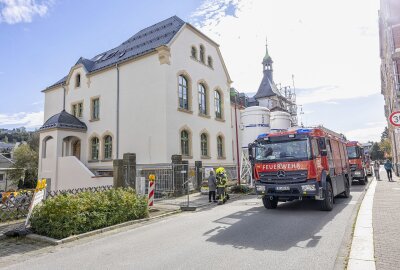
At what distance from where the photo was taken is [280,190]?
10.2 meters

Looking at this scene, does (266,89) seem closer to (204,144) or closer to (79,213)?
(204,144)

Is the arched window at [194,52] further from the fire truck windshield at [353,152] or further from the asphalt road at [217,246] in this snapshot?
the asphalt road at [217,246]

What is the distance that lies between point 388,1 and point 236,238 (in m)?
21.3

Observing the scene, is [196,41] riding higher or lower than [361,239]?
higher

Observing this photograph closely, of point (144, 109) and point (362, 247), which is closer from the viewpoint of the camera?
point (362, 247)

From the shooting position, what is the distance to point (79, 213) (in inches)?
322

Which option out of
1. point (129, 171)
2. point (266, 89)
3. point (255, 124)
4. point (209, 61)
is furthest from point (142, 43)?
point (266, 89)

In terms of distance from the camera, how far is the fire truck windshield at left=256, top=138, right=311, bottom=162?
10164mm

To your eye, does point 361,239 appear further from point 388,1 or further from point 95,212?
point 388,1

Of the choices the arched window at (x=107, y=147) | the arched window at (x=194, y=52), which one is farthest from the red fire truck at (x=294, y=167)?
the arched window at (x=107, y=147)

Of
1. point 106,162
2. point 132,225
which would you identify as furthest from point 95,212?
point 106,162

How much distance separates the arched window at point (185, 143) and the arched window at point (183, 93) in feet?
7.05

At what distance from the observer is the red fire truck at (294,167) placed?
389 inches

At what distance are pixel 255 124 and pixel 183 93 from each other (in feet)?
22.6
